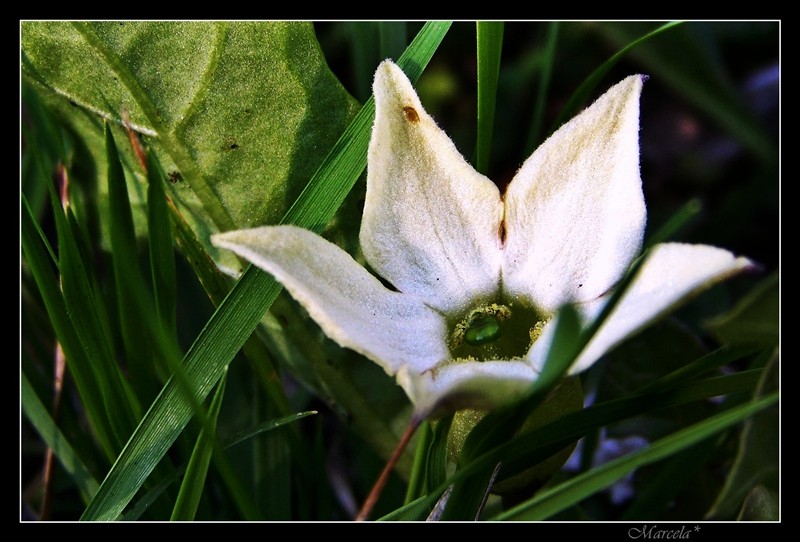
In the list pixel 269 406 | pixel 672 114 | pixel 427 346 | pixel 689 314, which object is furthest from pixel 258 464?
pixel 672 114

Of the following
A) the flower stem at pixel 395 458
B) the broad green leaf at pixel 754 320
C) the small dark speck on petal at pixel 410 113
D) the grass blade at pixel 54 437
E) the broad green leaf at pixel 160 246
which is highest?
the small dark speck on petal at pixel 410 113

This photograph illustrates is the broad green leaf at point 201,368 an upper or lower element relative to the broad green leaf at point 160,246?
lower

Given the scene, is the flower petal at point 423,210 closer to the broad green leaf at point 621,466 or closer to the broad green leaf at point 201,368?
the broad green leaf at point 201,368

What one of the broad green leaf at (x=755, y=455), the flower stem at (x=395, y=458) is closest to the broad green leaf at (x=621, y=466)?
the broad green leaf at (x=755, y=455)

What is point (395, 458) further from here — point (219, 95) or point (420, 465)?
point (219, 95)

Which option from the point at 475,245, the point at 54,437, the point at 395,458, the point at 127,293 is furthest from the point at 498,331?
the point at 54,437

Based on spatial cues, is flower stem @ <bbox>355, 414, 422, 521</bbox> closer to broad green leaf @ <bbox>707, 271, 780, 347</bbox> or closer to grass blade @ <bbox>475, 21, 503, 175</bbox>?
broad green leaf @ <bbox>707, 271, 780, 347</bbox>
